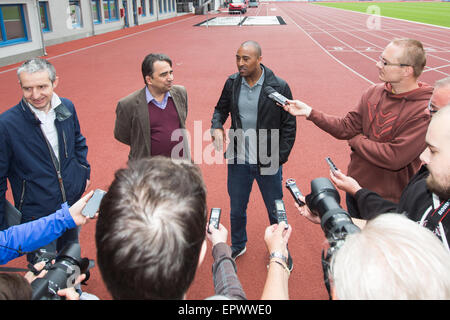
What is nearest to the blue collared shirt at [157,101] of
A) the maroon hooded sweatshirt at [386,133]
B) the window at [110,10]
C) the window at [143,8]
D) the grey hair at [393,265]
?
the maroon hooded sweatshirt at [386,133]

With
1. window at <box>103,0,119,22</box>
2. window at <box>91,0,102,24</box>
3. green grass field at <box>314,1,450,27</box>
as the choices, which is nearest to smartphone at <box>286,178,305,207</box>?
window at <box>91,0,102,24</box>

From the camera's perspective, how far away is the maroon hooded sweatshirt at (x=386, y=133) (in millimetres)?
2086

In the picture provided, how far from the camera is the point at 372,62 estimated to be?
1248 centimetres

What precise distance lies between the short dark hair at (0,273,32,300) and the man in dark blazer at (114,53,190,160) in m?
1.91

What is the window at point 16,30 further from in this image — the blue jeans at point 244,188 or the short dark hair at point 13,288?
the short dark hair at point 13,288

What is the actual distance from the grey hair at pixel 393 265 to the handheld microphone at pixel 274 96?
1.78 m

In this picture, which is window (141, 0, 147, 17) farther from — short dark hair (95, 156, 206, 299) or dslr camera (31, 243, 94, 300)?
short dark hair (95, 156, 206, 299)

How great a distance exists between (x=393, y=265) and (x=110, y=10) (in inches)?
976

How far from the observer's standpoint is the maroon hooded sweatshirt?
209 cm

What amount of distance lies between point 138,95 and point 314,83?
25.4 ft

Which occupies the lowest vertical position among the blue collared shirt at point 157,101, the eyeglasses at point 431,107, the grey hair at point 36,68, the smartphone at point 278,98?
the blue collared shirt at point 157,101

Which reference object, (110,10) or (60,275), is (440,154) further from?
(110,10)

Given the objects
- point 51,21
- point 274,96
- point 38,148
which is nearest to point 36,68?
point 38,148

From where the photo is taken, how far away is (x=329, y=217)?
56.6 inches
